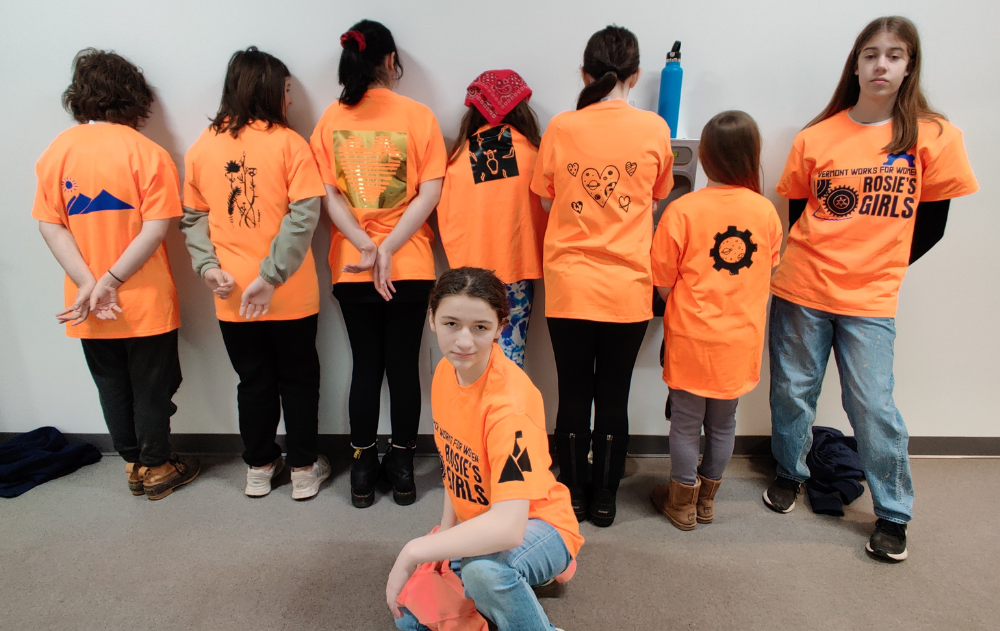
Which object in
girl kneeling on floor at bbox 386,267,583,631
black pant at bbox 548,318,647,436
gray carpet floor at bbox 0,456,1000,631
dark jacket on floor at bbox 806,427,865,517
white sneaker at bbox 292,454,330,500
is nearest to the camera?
girl kneeling on floor at bbox 386,267,583,631

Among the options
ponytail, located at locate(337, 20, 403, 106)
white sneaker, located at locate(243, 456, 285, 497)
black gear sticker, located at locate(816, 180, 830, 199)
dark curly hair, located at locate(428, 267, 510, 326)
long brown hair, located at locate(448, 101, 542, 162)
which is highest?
ponytail, located at locate(337, 20, 403, 106)

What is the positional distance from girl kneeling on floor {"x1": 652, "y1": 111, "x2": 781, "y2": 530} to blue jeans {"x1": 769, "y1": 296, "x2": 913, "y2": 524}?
25 cm

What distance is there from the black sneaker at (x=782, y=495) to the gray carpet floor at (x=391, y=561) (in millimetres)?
34

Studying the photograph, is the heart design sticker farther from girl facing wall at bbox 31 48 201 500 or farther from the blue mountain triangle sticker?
the blue mountain triangle sticker

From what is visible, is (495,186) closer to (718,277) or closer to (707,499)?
(718,277)

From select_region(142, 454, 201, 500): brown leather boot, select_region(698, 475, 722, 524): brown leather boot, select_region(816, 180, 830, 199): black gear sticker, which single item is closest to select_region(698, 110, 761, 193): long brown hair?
select_region(816, 180, 830, 199): black gear sticker

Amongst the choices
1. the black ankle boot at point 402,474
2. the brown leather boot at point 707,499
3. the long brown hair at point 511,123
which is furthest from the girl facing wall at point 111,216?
the brown leather boot at point 707,499

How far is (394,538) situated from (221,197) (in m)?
1.36

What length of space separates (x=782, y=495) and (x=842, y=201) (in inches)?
43.2

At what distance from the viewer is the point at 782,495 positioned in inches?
73.1

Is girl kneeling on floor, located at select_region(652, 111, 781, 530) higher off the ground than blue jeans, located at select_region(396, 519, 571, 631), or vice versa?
girl kneeling on floor, located at select_region(652, 111, 781, 530)

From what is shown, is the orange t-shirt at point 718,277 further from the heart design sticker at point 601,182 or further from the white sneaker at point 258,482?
the white sneaker at point 258,482

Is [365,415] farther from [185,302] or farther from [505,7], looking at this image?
[505,7]

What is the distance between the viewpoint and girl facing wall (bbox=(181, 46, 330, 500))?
1.72m
